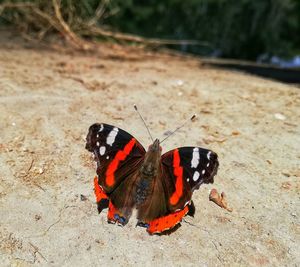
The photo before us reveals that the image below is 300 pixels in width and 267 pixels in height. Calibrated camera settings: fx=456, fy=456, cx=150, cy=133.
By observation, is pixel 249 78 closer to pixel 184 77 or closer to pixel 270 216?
pixel 184 77

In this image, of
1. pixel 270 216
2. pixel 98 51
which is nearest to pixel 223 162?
pixel 270 216

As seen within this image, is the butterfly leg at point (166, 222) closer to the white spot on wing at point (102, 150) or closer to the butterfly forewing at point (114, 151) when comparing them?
the butterfly forewing at point (114, 151)

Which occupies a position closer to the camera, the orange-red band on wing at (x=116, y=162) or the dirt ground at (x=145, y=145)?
the dirt ground at (x=145, y=145)

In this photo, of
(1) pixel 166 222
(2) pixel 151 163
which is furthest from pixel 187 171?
(1) pixel 166 222

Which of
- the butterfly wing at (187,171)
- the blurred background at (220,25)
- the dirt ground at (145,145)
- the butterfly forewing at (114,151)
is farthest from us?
the blurred background at (220,25)

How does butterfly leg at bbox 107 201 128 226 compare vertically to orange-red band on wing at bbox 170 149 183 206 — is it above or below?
below

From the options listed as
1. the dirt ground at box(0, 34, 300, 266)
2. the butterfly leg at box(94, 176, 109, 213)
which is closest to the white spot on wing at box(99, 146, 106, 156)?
the butterfly leg at box(94, 176, 109, 213)

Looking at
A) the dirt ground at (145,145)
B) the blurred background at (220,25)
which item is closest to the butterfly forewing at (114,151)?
the dirt ground at (145,145)

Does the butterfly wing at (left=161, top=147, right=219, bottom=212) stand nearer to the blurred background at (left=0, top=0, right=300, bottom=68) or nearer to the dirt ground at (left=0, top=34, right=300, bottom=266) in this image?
the dirt ground at (left=0, top=34, right=300, bottom=266)
